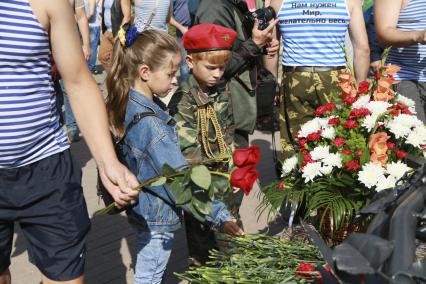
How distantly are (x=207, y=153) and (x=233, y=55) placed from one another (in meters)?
0.88

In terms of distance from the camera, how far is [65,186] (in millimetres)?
2408

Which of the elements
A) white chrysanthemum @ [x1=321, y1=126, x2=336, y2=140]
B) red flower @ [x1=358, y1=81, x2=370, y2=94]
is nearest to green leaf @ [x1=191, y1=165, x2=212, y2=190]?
white chrysanthemum @ [x1=321, y1=126, x2=336, y2=140]

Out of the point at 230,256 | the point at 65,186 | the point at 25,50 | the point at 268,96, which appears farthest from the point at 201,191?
the point at 268,96

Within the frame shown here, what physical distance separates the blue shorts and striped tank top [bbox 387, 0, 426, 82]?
2390 mm

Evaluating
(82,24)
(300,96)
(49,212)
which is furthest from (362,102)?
(82,24)

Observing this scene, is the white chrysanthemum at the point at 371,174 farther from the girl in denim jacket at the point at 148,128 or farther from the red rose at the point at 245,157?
the girl in denim jacket at the point at 148,128

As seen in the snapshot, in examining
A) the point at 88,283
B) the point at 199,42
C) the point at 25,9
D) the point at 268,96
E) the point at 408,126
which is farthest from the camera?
the point at 268,96

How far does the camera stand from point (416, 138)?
2533mm

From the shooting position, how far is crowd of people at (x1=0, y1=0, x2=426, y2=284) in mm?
2260

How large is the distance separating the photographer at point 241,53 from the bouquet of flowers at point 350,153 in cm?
127

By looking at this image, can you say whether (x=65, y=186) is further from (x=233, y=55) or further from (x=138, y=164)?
(x=233, y=55)

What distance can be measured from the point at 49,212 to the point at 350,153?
1221 mm

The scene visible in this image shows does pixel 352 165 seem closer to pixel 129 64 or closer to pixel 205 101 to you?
pixel 205 101

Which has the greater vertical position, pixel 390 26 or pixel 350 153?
pixel 390 26
